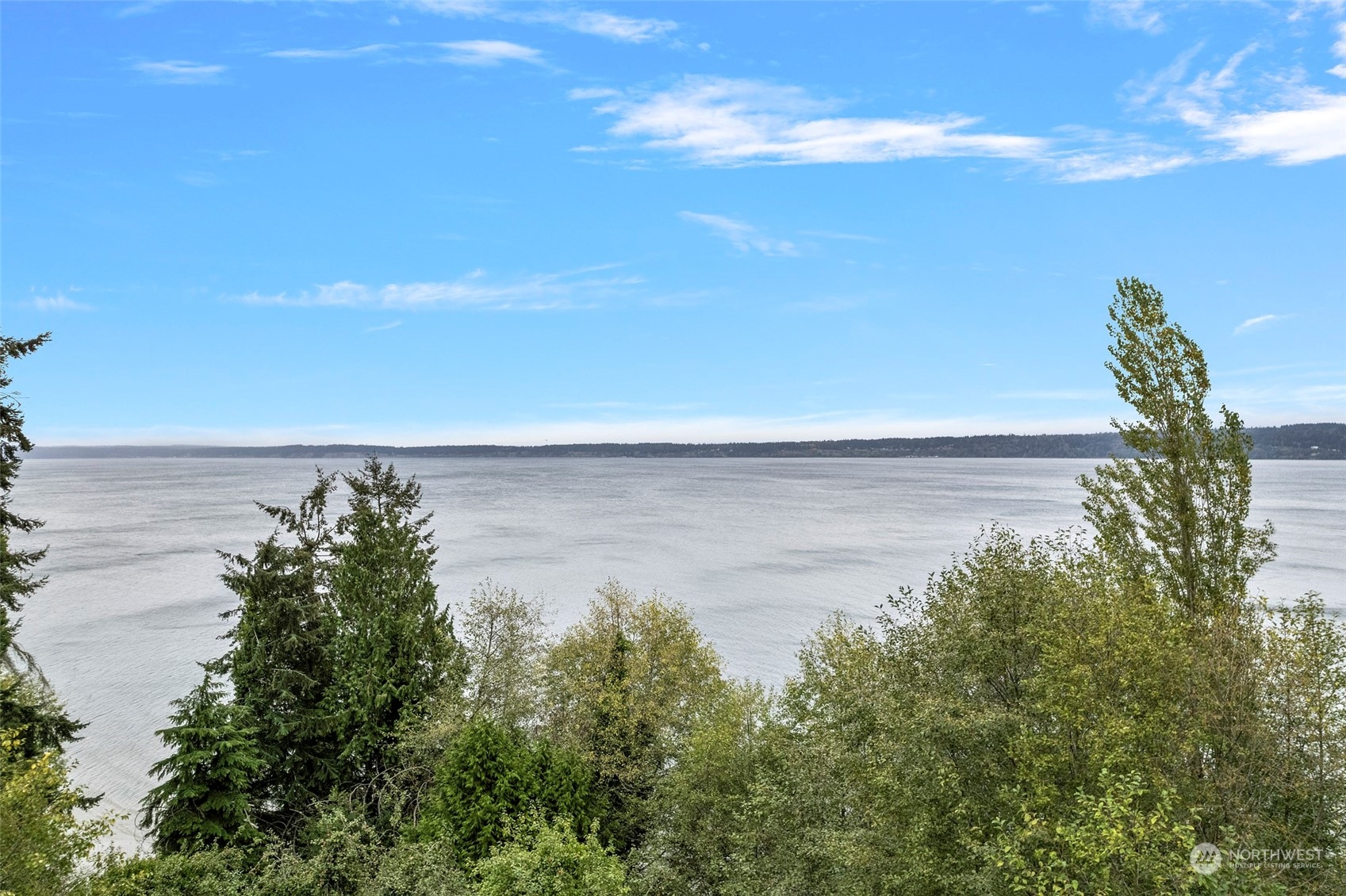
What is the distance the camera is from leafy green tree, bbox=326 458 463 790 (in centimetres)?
2842

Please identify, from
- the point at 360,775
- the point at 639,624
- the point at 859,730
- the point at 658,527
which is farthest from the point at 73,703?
the point at 658,527

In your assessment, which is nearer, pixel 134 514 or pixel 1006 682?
pixel 1006 682

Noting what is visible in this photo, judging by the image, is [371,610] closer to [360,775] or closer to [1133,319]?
[360,775]

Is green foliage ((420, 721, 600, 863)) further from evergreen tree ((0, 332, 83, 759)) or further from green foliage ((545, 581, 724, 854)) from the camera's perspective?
evergreen tree ((0, 332, 83, 759))

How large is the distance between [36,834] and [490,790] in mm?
10665

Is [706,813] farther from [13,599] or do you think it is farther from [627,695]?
[13,599]

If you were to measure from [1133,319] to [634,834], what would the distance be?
23.2 m

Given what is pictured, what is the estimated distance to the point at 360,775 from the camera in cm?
2952

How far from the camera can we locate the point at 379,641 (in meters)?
28.8

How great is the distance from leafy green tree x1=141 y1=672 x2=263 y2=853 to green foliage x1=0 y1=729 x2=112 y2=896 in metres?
5.37

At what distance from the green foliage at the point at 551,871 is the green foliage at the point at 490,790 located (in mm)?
2162

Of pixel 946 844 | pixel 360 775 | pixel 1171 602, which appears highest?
pixel 1171 602

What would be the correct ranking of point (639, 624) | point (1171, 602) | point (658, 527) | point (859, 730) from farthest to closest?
point (658, 527)
point (639, 624)
point (859, 730)
point (1171, 602)

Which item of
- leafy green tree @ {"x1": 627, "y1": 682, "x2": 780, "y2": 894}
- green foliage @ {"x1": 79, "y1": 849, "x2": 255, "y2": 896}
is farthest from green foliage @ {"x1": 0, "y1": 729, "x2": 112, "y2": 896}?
leafy green tree @ {"x1": 627, "y1": 682, "x2": 780, "y2": 894}
